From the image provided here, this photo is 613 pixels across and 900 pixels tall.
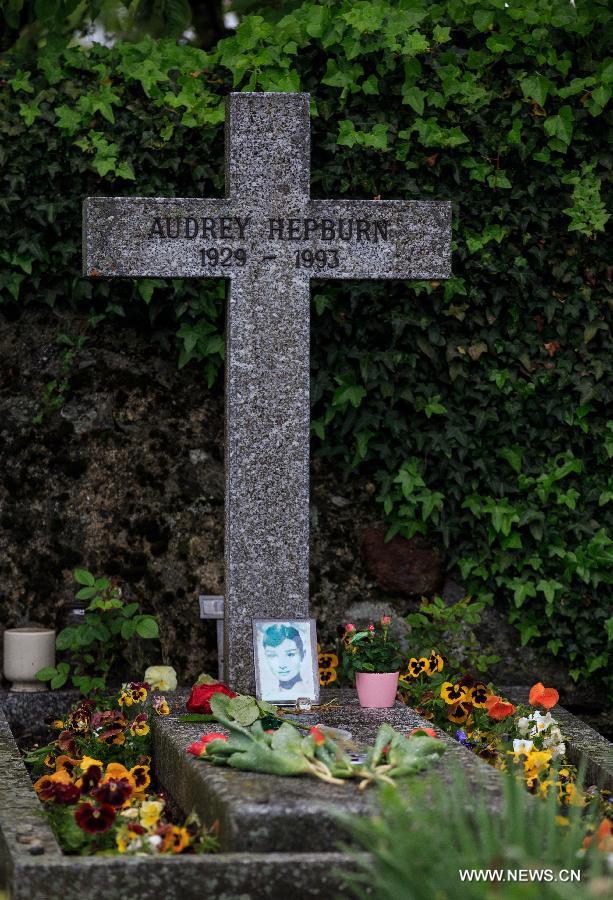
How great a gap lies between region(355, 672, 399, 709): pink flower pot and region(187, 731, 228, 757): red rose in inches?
31.4

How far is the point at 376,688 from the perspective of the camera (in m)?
A: 4.46

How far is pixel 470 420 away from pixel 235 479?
1.40 m

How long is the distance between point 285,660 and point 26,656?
1347mm

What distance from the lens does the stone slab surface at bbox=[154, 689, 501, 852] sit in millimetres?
3090

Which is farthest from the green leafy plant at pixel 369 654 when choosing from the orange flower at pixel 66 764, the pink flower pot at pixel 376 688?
the orange flower at pixel 66 764

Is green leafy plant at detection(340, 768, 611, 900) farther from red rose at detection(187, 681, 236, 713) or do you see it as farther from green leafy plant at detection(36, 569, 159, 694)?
green leafy plant at detection(36, 569, 159, 694)

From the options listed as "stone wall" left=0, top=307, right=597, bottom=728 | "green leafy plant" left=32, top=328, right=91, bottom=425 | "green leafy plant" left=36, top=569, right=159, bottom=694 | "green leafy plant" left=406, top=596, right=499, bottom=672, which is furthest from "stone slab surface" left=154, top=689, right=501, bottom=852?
"green leafy plant" left=32, top=328, right=91, bottom=425

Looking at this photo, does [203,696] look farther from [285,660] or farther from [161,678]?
[161,678]

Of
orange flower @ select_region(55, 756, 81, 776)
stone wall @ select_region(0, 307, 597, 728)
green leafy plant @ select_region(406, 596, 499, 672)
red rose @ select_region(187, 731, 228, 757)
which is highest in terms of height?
stone wall @ select_region(0, 307, 597, 728)

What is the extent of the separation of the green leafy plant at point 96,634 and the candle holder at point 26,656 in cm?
6

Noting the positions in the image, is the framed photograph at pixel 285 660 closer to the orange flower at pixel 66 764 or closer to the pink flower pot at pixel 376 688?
the pink flower pot at pixel 376 688

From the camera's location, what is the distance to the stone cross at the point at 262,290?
4.55m

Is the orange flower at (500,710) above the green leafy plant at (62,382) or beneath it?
beneath

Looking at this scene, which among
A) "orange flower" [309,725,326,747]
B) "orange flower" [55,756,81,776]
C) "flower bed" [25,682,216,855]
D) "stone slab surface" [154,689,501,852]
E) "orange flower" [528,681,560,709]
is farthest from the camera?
"orange flower" [528,681,560,709]
